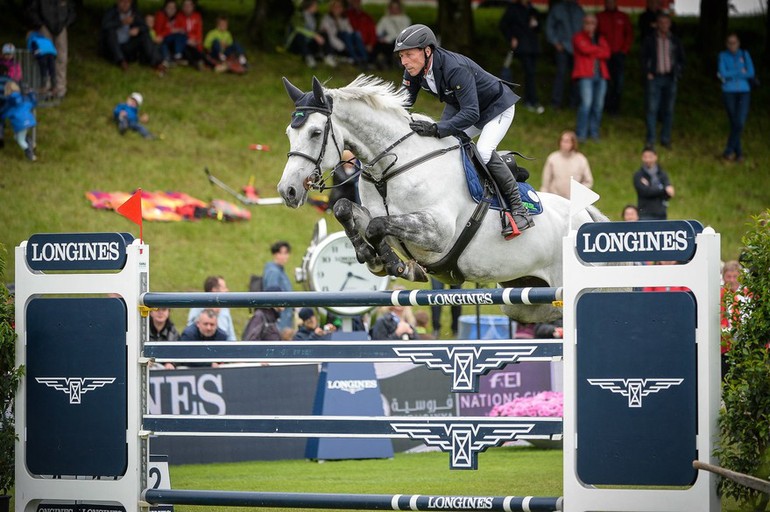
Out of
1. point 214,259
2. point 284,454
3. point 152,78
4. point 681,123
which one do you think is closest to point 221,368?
point 284,454

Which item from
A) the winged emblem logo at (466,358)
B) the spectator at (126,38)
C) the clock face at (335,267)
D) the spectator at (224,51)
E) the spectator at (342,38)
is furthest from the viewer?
the spectator at (342,38)

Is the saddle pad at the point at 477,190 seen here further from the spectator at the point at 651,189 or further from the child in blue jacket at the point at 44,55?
the child in blue jacket at the point at 44,55

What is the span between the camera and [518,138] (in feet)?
65.2

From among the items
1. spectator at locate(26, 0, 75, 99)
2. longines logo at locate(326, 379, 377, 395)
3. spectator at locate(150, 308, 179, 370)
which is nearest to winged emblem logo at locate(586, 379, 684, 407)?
longines logo at locate(326, 379, 377, 395)

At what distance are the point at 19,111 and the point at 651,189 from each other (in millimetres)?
8487

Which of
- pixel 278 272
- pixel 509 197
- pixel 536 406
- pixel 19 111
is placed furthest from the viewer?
pixel 19 111

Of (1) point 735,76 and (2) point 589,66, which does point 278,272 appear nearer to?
(2) point 589,66

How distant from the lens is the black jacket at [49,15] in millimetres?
17312

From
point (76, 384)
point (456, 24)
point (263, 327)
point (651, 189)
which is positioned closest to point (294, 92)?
point (76, 384)

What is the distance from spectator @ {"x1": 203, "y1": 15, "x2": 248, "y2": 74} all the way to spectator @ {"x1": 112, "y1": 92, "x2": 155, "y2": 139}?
108 inches

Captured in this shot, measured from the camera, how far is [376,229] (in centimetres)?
661

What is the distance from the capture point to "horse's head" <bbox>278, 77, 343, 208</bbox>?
6430mm

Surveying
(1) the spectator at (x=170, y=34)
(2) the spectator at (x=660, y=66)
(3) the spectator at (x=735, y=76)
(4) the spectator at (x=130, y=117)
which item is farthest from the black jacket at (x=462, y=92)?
(1) the spectator at (x=170, y=34)

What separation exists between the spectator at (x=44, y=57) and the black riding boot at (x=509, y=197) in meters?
11.8
